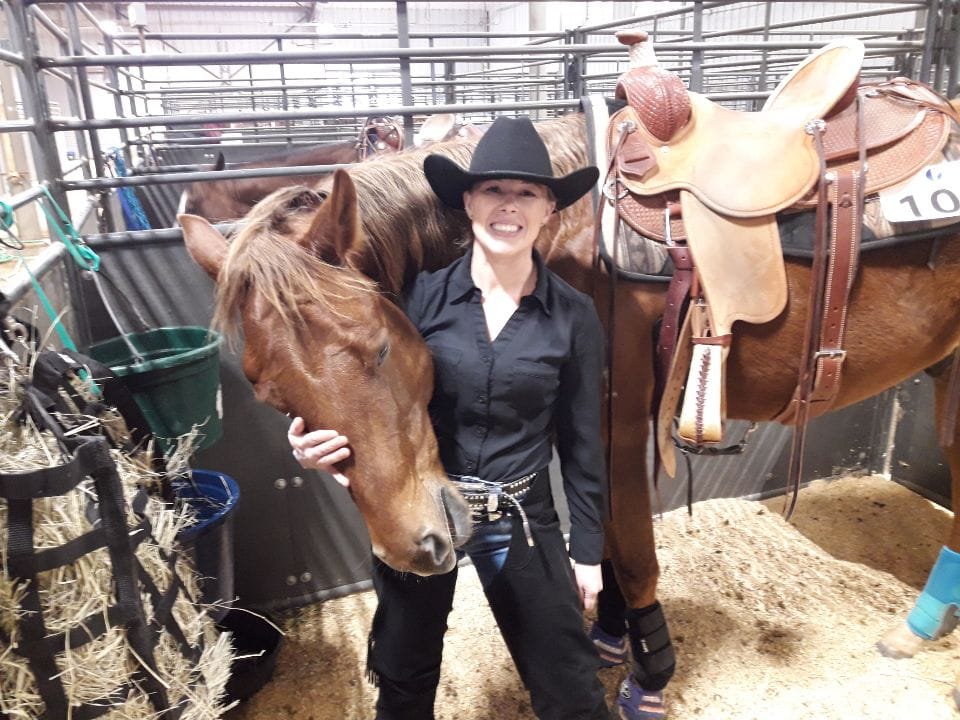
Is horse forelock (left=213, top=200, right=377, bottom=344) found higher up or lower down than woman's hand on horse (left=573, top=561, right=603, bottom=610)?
higher up

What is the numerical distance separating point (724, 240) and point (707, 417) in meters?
0.40

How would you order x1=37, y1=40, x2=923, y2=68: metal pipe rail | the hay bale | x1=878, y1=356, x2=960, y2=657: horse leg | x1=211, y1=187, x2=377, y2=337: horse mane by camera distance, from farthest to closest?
x1=878, y1=356, x2=960, y2=657: horse leg
x1=37, y1=40, x2=923, y2=68: metal pipe rail
x1=211, y1=187, x2=377, y2=337: horse mane
the hay bale

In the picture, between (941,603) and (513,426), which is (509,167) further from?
(941,603)

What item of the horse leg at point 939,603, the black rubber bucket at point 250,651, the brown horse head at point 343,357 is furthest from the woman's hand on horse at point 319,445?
the horse leg at point 939,603

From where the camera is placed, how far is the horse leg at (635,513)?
150cm

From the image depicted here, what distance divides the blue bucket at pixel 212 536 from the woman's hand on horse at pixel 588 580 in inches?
30.8

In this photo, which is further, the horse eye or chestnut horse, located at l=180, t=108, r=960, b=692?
chestnut horse, located at l=180, t=108, r=960, b=692

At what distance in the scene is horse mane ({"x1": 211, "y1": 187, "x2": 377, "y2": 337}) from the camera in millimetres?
1014

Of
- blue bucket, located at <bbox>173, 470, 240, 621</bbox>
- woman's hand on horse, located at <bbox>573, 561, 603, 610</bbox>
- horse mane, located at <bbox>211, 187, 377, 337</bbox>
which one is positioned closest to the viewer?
horse mane, located at <bbox>211, 187, 377, 337</bbox>

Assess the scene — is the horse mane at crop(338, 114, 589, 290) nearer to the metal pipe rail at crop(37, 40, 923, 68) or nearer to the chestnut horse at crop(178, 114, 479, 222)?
the metal pipe rail at crop(37, 40, 923, 68)

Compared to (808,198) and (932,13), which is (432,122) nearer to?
(932,13)

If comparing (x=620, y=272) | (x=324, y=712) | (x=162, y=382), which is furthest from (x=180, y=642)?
(x=620, y=272)

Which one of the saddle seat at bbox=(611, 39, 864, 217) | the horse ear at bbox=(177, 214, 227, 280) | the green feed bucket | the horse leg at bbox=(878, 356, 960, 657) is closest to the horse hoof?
the horse leg at bbox=(878, 356, 960, 657)

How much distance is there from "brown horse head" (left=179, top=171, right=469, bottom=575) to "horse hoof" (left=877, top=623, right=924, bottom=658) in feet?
5.71
